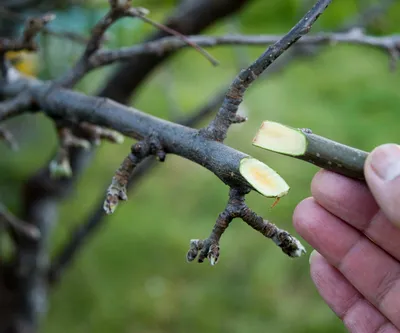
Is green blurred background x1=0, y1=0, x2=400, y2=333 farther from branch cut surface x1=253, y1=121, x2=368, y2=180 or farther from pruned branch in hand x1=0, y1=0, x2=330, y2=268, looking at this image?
branch cut surface x1=253, y1=121, x2=368, y2=180

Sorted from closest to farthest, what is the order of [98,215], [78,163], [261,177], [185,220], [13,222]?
1. [261,177]
2. [13,222]
3. [78,163]
4. [98,215]
5. [185,220]

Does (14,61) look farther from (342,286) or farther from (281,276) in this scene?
(281,276)

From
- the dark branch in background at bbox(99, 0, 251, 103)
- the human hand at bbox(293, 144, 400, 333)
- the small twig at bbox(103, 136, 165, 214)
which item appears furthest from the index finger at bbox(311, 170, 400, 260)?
the dark branch in background at bbox(99, 0, 251, 103)

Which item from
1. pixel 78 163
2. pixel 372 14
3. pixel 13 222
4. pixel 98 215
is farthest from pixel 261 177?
pixel 372 14

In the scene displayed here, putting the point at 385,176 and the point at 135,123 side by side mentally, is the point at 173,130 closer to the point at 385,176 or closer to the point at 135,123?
the point at 135,123

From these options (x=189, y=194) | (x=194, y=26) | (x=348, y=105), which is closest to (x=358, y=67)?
(x=348, y=105)
